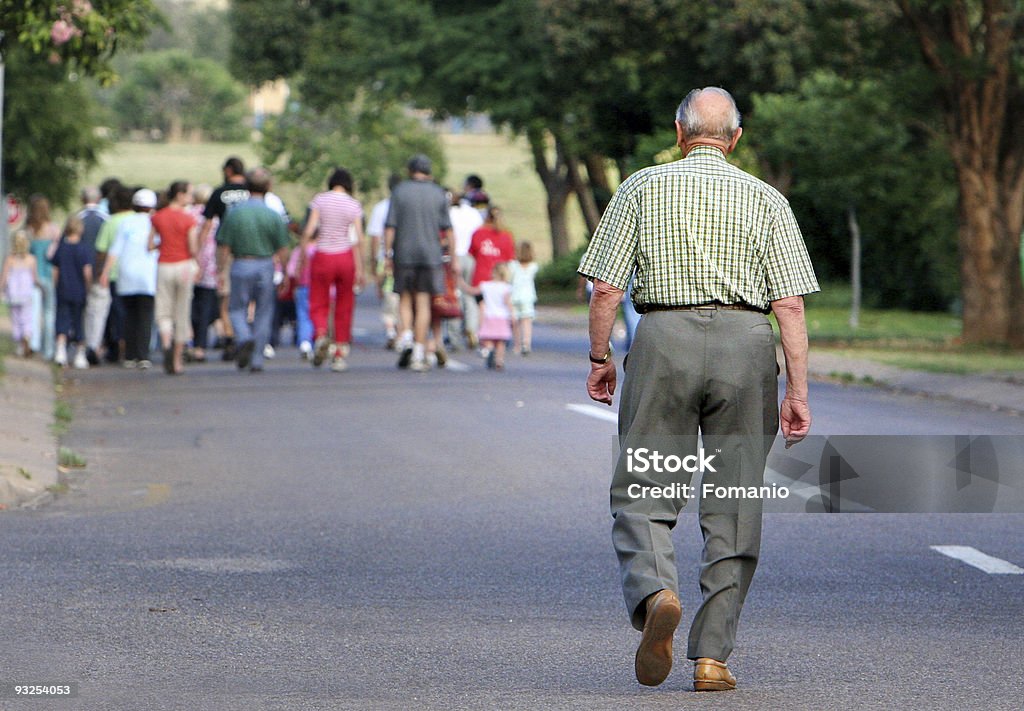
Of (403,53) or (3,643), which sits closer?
(3,643)

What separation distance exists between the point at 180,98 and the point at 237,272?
107 meters

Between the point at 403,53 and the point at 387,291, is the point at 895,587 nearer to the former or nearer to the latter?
the point at 387,291

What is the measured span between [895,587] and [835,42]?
57.3ft

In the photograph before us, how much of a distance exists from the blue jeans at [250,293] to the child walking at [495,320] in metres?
2.28

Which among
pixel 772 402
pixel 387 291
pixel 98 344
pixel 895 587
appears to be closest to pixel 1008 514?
pixel 895 587

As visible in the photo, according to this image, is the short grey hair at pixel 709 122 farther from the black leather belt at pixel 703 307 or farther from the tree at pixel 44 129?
the tree at pixel 44 129

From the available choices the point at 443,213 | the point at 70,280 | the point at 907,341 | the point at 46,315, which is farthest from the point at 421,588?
the point at 907,341

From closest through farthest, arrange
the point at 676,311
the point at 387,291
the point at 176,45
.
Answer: the point at 676,311, the point at 387,291, the point at 176,45

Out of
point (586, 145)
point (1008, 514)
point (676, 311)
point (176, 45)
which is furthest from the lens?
point (176, 45)

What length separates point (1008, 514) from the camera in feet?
33.2

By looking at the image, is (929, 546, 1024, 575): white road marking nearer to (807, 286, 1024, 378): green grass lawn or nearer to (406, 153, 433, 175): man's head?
(406, 153, 433, 175): man's head

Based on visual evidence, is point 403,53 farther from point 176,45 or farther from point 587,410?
point 176,45

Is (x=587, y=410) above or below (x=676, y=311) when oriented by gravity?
below

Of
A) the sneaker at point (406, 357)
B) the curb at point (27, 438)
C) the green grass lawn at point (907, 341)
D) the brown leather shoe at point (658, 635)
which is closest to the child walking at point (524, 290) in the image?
the sneaker at point (406, 357)
